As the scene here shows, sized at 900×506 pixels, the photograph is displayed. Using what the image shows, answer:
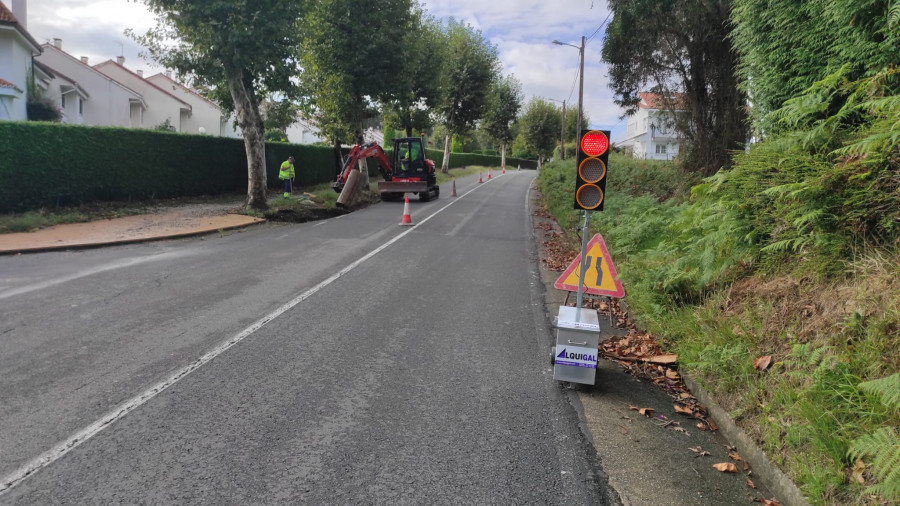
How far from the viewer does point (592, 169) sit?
5.46m

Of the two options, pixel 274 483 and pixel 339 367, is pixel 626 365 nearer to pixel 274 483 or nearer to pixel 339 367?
pixel 339 367

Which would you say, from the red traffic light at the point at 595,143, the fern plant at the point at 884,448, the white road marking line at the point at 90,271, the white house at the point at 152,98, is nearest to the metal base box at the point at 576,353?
the red traffic light at the point at 595,143

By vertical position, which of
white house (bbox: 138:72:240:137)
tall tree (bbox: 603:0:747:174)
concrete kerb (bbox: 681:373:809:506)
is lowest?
concrete kerb (bbox: 681:373:809:506)

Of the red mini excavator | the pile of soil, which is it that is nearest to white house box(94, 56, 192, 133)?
the red mini excavator

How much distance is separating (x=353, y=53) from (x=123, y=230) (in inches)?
528

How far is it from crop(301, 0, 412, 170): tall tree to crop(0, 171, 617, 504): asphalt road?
16506 millimetres

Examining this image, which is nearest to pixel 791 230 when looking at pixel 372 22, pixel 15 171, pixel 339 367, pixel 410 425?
pixel 410 425

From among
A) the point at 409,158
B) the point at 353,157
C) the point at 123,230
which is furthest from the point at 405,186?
the point at 123,230

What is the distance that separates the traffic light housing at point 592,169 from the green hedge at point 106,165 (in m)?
14.0

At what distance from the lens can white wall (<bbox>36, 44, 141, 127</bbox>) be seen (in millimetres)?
36656

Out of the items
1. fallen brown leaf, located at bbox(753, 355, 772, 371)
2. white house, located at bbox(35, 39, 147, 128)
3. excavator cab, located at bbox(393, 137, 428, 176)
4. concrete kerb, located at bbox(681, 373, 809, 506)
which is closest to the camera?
concrete kerb, located at bbox(681, 373, 809, 506)

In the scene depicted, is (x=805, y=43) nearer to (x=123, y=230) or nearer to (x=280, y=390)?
(x=280, y=390)

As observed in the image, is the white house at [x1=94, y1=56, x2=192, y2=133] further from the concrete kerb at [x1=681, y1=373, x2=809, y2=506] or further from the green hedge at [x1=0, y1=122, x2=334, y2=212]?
the concrete kerb at [x1=681, y1=373, x2=809, y2=506]

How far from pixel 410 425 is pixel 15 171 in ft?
46.0
